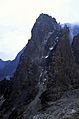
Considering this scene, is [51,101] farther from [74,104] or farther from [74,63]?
[74,63]

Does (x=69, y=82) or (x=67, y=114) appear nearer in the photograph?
(x=67, y=114)

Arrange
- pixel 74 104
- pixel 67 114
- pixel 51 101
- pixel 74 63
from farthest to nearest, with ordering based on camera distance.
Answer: pixel 74 63, pixel 51 101, pixel 74 104, pixel 67 114

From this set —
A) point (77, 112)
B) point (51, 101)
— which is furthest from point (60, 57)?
point (77, 112)

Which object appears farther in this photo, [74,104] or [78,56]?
[78,56]

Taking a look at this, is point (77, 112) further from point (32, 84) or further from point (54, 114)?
point (32, 84)

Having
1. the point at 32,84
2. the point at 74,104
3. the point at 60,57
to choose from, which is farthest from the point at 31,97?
the point at 74,104

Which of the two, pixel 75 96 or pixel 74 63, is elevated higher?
pixel 74 63

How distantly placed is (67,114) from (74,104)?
14.6m

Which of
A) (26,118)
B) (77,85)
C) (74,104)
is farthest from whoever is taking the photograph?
(77,85)

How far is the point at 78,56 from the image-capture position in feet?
650

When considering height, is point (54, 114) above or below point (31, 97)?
below

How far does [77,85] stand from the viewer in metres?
178

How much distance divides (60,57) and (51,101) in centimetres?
3453

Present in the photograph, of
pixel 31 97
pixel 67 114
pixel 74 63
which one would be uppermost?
pixel 74 63
